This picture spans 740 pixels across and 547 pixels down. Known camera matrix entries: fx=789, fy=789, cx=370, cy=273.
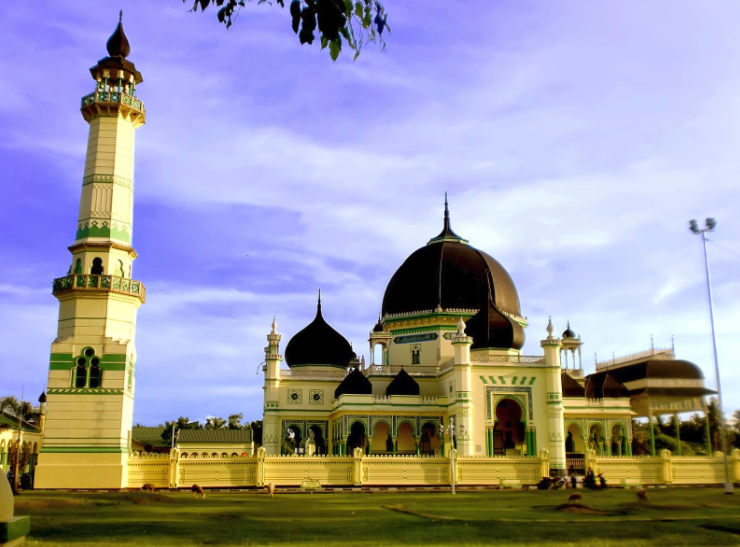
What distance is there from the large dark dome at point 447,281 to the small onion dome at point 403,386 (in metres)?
5.94

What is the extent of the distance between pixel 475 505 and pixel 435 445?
23833 millimetres

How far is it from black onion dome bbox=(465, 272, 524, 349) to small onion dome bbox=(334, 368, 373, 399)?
6.46 meters

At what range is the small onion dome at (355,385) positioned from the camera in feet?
148

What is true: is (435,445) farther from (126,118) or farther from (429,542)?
(429,542)

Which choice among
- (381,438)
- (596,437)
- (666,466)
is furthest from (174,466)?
(596,437)

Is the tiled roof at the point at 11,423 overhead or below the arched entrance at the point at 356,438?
overhead

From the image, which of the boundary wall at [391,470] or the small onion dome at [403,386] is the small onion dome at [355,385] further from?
the boundary wall at [391,470]

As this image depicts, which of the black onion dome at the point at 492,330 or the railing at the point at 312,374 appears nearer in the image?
the black onion dome at the point at 492,330

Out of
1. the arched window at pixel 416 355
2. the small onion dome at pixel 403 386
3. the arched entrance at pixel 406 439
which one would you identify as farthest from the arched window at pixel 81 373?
the arched window at pixel 416 355

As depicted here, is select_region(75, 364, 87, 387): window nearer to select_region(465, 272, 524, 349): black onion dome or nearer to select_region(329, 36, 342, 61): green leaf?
select_region(465, 272, 524, 349): black onion dome

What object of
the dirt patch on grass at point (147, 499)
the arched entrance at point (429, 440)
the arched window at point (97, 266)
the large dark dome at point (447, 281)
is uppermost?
the large dark dome at point (447, 281)

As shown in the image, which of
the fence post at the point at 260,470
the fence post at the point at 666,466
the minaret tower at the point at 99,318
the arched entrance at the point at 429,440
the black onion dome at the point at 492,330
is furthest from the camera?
the arched entrance at the point at 429,440

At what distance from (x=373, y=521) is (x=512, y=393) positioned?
88.6 feet

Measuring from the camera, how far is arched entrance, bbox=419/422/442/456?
43906mm
